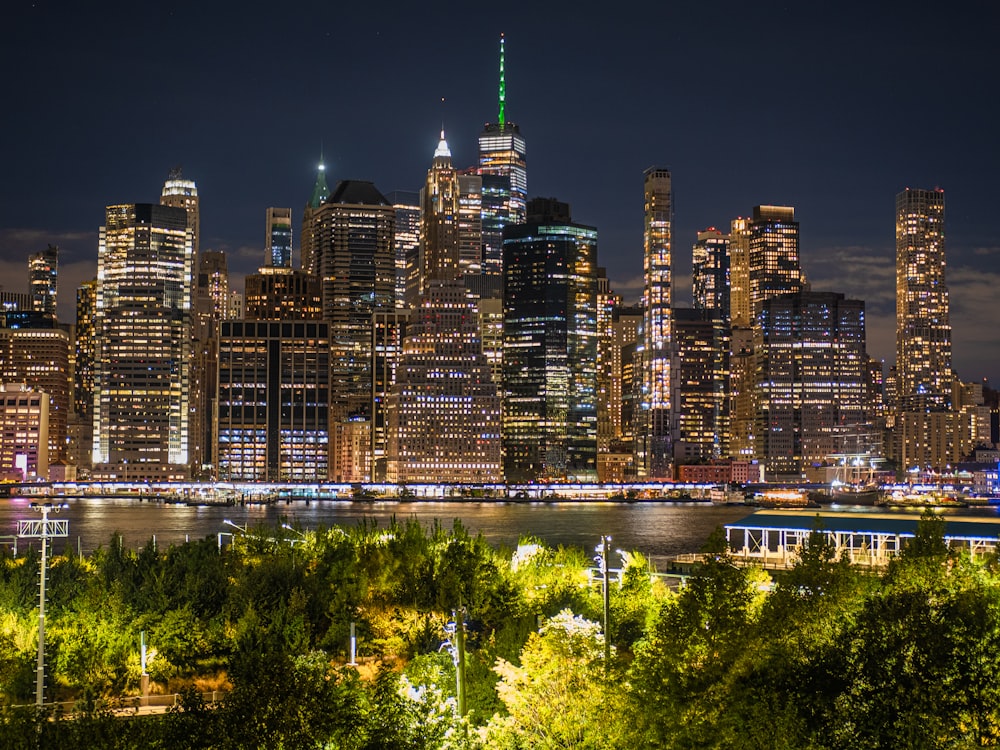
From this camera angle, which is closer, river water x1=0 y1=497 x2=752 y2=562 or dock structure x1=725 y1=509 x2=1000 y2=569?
dock structure x1=725 y1=509 x2=1000 y2=569

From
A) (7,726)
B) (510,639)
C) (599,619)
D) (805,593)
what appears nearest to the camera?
(7,726)

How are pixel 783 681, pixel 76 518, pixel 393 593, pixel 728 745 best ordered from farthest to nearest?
pixel 76 518
pixel 393 593
pixel 783 681
pixel 728 745

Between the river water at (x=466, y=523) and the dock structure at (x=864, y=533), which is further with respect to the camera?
the river water at (x=466, y=523)

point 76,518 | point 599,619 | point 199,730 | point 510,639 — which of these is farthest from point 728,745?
point 76,518

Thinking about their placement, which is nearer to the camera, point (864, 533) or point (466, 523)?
point (864, 533)

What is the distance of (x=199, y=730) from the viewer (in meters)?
21.5

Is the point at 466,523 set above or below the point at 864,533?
below

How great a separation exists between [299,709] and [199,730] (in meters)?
1.70

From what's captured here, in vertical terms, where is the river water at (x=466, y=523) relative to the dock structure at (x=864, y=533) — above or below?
below

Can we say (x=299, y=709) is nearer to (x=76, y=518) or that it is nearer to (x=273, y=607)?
(x=273, y=607)

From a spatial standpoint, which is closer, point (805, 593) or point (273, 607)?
point (805, 593)

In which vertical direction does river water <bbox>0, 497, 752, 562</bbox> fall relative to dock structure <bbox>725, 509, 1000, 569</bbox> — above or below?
below

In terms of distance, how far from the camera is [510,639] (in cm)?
3550

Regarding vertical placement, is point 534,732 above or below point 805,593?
below
